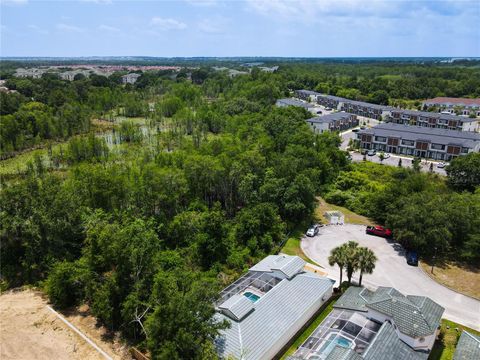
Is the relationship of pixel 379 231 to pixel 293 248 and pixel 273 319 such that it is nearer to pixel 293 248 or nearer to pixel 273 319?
pixel 293 248

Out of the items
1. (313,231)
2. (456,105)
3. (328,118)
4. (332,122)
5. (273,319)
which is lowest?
(313,231)

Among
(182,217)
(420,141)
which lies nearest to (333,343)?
(182,217)

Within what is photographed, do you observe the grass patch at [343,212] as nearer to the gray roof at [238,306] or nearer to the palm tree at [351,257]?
the palm tree at [351,257]

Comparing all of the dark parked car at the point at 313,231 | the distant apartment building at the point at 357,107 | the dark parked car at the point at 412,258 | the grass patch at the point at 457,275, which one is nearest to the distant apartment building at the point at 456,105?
the distant apartment building at the point at 357,107

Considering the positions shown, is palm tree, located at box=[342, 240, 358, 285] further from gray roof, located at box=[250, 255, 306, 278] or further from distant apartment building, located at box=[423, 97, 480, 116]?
distant apartment building, located at box=[423, 97, 480, 116]

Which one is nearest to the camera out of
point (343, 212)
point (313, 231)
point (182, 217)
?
point (182, 217)

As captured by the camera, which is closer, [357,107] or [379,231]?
[379,231]

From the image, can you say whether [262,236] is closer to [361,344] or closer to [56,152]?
[361,344]

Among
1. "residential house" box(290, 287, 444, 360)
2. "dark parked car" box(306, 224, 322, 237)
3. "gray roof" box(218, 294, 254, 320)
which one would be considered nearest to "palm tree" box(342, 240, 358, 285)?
"residential house" box(290, 287, 444, 360)
